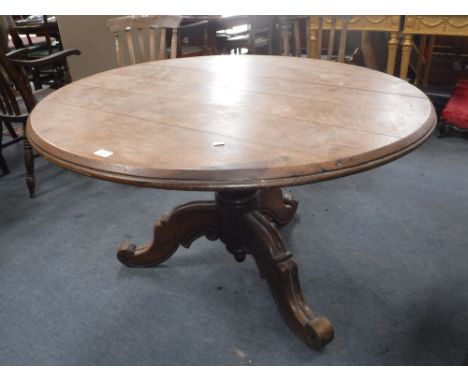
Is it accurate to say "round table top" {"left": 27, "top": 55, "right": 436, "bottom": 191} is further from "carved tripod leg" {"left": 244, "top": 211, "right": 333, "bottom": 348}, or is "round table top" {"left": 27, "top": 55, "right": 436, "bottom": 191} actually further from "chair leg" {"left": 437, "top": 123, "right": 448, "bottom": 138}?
"chair leg" {"left": 437, "top": 123, "right": 448, "bottom": 138}

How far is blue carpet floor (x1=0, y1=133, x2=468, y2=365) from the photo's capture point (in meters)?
1.24

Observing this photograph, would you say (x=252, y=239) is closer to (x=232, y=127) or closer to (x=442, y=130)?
(x=232, y=127)

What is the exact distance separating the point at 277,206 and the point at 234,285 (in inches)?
16.9

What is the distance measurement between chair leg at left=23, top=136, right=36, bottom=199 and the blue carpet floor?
0.24 feet

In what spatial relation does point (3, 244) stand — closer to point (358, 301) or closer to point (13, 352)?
point (13, 352)

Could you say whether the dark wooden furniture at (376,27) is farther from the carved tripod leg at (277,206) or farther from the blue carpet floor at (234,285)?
the carved tripod leg at (277,206)

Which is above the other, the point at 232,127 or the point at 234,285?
the point at 232,127

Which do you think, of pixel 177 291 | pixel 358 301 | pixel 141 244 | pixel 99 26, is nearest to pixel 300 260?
pixel 358 301

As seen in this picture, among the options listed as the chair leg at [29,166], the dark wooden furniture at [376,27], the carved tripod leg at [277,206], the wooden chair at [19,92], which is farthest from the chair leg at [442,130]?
the chair leg at [29,166]

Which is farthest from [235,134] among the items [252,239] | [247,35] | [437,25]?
[247,35]

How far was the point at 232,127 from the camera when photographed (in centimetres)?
91

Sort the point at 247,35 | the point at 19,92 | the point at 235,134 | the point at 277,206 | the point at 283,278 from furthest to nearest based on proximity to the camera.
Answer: the point at 247,35
the point at 19,92
the point at 277,206
the point at 283,278
the point at 235,134

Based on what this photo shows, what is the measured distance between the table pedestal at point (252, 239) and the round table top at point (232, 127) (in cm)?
33

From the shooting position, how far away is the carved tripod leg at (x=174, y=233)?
1437 millimetres
